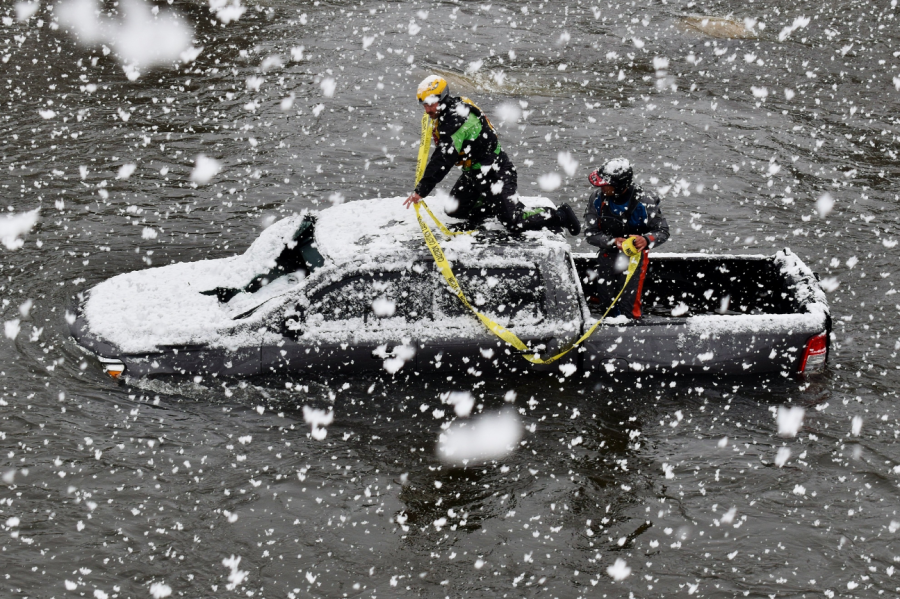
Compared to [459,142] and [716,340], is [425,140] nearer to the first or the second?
[459,142]

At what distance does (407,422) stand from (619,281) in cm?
227

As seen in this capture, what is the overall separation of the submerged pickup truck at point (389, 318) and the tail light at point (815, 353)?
12 millimetres

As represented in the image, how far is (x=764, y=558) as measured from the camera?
589cm

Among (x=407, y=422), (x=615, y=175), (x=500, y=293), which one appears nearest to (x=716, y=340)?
(x=615, y=175)

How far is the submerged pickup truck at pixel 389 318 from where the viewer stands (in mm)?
6645

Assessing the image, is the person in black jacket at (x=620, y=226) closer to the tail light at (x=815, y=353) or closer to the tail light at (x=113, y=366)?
the tail light at (x=815, y=353)

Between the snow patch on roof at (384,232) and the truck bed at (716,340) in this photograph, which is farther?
the truck bed at (716,340)

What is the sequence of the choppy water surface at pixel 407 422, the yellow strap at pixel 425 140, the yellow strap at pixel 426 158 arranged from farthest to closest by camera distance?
the yellow strap at pixel 425 140
the yellow strap at pixel 426 158
the choppy water surface at pixel 407 422

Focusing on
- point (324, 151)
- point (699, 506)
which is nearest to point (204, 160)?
point (324, 151)

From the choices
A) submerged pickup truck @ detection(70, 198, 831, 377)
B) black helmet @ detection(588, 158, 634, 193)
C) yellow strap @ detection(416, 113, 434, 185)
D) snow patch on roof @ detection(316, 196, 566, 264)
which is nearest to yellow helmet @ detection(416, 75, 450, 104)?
yellow strap @ detection(416, 113, 434, 185)

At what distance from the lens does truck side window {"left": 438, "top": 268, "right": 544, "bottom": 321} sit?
6758mm

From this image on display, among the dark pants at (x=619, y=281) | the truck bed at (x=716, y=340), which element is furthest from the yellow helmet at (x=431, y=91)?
the truck bed at (x=716, y=340)

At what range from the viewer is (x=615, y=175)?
7.10 metres

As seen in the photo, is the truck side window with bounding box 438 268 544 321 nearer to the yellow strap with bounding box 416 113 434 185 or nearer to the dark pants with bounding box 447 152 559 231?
the dark pants with bounding box 447 152 559 231
